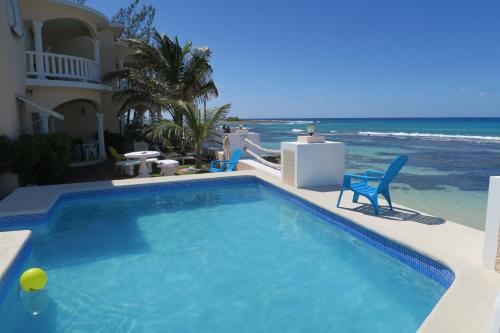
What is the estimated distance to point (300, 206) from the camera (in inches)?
305

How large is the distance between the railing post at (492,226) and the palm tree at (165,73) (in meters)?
13.5

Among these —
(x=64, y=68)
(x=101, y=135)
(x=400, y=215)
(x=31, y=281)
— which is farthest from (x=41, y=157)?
(x=400, y=215)

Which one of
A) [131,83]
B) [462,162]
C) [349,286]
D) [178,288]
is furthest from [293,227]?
[462,162]

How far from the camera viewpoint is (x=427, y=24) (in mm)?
33219

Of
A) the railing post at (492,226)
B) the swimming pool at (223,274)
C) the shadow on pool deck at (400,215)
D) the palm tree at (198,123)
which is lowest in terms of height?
the swimming pool at (223,274)

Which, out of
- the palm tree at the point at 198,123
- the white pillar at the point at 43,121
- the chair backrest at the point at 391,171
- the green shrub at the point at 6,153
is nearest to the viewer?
the chair backrest at the point at 391,171

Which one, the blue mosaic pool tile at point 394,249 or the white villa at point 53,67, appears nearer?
the blue mosaic pool tile at point 394,249

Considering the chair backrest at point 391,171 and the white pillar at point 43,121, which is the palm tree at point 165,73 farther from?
the chair backrest at point 391,171

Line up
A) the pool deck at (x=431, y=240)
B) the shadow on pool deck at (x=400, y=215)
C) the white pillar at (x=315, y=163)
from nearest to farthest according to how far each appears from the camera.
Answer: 1. the pool deck at (x=431, y=240)
2. the shadow on pool deck at (x=400, y=215)
3. the white pillar at (x=315, y=163)

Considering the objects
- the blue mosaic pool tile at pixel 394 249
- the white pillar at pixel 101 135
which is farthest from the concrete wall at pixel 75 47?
the blue mosaic pool tile at pixel 394 249

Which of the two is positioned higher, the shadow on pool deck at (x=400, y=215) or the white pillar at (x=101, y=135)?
the white pillar at (x=101, y=135)

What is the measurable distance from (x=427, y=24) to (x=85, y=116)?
3217cm

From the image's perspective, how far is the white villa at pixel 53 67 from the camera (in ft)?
31.8

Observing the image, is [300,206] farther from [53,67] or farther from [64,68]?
[64,68]
